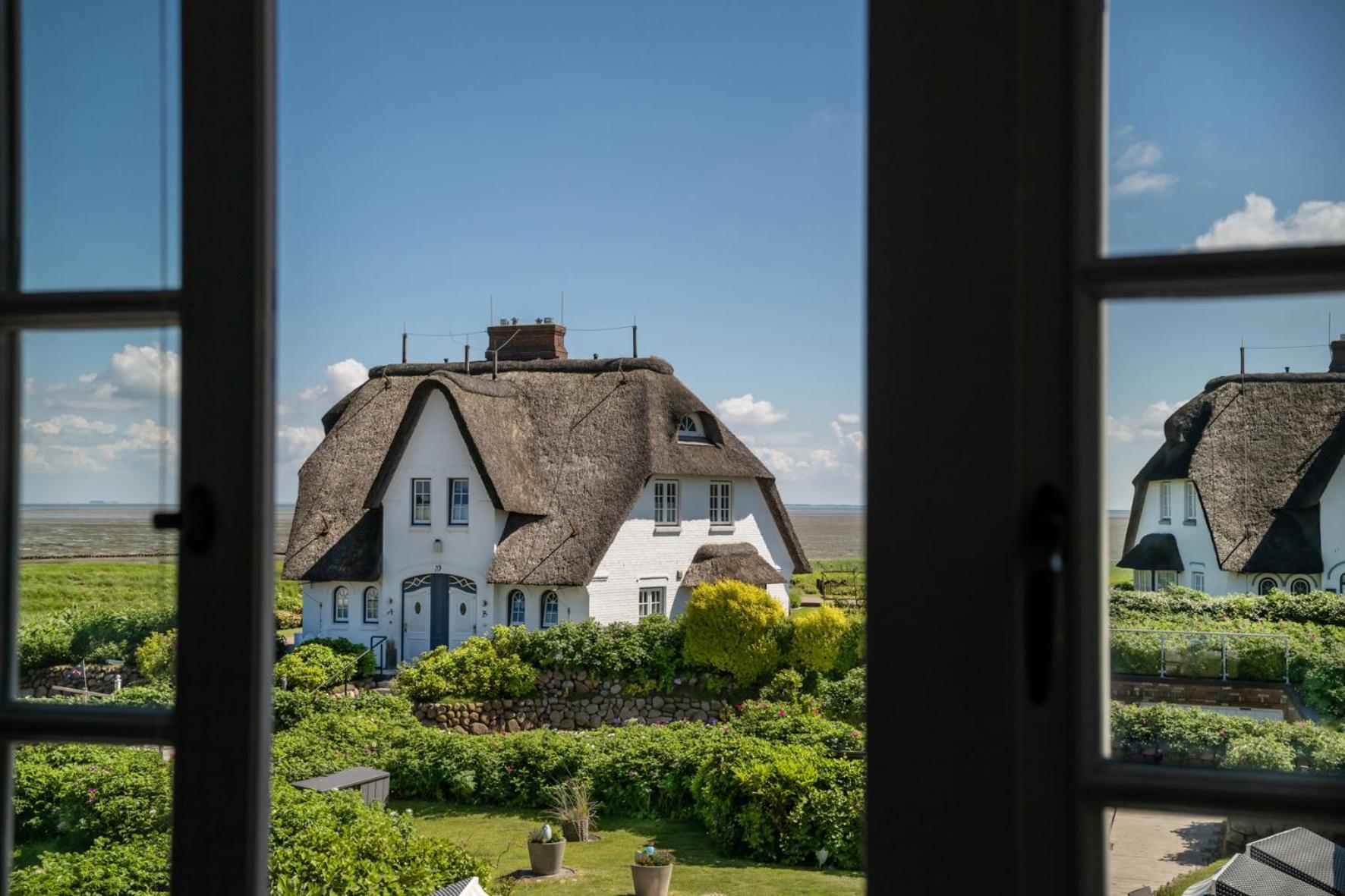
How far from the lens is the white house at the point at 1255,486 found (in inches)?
22.9

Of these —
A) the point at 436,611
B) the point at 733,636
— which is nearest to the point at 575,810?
the point at 733,636

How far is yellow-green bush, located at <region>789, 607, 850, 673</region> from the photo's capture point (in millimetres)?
9188

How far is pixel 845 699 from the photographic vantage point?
8383 millimetres

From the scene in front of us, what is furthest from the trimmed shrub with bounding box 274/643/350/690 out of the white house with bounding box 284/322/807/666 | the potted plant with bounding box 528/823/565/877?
the potted plant with bounding box 528/823/565/877

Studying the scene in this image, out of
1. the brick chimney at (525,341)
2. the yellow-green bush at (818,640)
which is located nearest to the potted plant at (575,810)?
the yellow-green bush at (818,640)

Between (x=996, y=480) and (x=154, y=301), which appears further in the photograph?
(x=154, y=301)

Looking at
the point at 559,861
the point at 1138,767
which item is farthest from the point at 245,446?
the point at 559,861

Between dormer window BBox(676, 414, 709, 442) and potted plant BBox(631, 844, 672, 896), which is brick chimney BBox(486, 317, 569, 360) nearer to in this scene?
dormer window BBox(676, 414, 709, 442)

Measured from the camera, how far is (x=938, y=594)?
55 cm

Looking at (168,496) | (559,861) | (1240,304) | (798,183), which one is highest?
(798,183)

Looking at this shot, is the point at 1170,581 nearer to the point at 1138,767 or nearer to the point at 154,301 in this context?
the point at 1138,767

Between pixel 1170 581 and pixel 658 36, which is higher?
pixel 658 36

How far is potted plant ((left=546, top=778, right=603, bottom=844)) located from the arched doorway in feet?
17.0

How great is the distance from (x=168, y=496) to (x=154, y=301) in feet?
0.39
